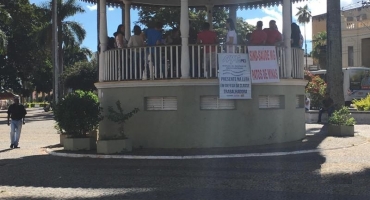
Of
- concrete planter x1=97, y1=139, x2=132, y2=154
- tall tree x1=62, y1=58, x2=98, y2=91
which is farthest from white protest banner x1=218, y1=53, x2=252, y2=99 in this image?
tall tree x1=62, y1=58, x2=98, y2=91

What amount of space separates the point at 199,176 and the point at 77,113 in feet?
16.2

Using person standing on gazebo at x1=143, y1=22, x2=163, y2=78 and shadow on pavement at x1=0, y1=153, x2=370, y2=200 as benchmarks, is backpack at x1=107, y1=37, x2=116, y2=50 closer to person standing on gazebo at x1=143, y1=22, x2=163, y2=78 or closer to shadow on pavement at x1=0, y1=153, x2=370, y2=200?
person standing on gazebo at x1=143, y1=22, x2=163, y2=78

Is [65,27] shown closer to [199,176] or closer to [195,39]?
[195,39]

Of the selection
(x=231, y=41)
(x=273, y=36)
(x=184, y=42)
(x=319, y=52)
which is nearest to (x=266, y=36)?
(x=273, y=36)

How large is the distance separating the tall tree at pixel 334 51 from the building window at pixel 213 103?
704 cm

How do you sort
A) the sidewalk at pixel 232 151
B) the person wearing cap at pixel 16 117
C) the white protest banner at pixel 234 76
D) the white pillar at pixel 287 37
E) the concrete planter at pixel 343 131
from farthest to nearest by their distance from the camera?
the concrete planter at pixel 343 131 < the person wearing cap at pixel 16 117 < the white pillar at pixel 287 37 < the white protest banner at pixel 234 76 < the sidewalk at pixel 232 151

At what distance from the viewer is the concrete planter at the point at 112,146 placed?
1177 cm

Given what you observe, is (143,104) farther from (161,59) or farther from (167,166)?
(167,166)

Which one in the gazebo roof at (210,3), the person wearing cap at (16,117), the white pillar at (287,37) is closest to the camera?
the white pillar at (287,37)

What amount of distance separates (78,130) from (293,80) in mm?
6116

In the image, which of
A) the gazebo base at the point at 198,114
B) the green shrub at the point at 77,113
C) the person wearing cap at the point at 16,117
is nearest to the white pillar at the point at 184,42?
the gazebo base at the point at 198,114

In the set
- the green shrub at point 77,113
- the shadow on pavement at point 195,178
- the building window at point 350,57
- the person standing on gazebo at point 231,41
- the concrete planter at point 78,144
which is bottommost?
the shadow on pavement at point 195,178

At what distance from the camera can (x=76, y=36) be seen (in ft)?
156

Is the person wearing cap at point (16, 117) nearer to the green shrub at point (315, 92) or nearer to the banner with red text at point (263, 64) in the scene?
the banner with red text at point (263, 64)
